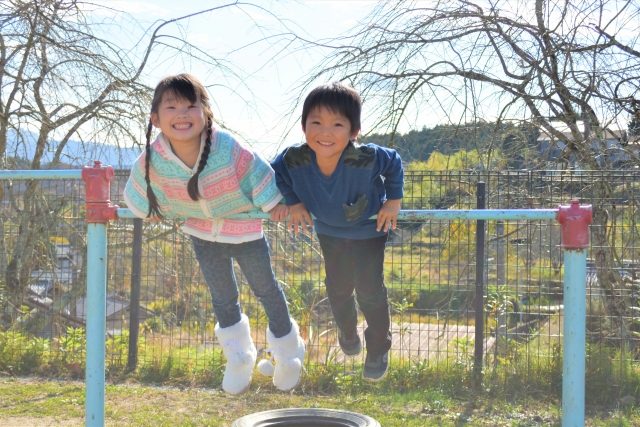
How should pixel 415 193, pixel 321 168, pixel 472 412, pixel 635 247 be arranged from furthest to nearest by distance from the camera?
pixel 415 193 < pixel 635 247 < pixel 472 412 < pixel 321 168

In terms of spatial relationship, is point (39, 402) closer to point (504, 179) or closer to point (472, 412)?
point (472, 412)

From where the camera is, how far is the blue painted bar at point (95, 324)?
A: 2955mm

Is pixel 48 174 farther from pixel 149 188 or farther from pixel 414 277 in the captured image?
pixel 414 277

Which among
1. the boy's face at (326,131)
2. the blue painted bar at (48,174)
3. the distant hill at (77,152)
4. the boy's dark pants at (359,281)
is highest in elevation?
the distant hill at (77,152)

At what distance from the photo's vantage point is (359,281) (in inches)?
118

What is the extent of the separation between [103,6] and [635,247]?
14.6 feet

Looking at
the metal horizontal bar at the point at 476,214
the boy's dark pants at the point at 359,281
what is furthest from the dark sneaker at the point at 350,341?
the metal horizontal bar at the point at 476,214

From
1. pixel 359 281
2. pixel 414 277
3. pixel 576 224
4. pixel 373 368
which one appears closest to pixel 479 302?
pixel 414 277

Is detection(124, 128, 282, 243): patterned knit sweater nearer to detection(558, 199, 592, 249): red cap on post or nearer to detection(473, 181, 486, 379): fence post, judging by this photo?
detection(558, 199, 592, 249): red cap on post

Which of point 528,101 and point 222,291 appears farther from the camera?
point 528,101

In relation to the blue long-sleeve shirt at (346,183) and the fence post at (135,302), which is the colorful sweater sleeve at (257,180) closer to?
the blue long-sleeve shirt at (346,183)

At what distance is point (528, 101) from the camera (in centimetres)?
489

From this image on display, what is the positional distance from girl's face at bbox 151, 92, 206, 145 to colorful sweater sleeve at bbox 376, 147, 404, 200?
2.43ft

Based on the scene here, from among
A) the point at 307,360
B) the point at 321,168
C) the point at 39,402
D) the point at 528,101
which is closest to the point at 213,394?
the point at 307,360
